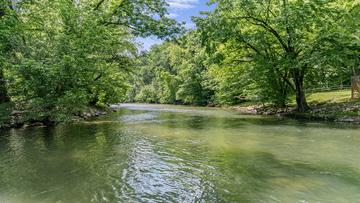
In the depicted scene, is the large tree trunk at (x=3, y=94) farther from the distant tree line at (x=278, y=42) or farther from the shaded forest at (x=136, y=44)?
the distant tree line at (x=278, y=42)

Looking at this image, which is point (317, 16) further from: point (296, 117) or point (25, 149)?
point (25, 149)

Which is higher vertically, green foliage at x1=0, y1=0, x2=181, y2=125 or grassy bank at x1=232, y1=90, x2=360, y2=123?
green foliage at x1=0, y1=0, x2=181, y2=125

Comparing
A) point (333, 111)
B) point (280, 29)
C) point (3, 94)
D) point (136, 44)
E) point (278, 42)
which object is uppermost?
point (136, 44)

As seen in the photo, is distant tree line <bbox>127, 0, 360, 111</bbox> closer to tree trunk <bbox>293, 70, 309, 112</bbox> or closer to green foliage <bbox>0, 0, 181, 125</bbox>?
tree trunk <bbox>293, 70, 309, 112</bbox>

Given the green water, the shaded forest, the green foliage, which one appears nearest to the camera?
the green water

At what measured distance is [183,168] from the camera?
7.76 metres

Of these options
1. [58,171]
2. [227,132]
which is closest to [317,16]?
[227,132]

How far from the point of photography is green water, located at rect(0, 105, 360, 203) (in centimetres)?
574

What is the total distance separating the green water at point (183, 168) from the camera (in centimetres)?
574

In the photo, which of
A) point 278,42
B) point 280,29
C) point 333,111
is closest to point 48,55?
point 280,29

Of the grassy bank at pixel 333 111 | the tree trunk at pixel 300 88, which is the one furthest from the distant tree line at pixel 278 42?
the grassy bank at pixel 333 111

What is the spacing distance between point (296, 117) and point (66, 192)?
17.8 meters

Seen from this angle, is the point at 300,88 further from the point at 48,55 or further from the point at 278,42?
the point at 48,55

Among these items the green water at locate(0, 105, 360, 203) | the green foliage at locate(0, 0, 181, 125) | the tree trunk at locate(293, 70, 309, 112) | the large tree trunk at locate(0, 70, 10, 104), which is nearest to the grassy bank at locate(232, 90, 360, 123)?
the tree trunk at locate(293, 70, 309, 112)
